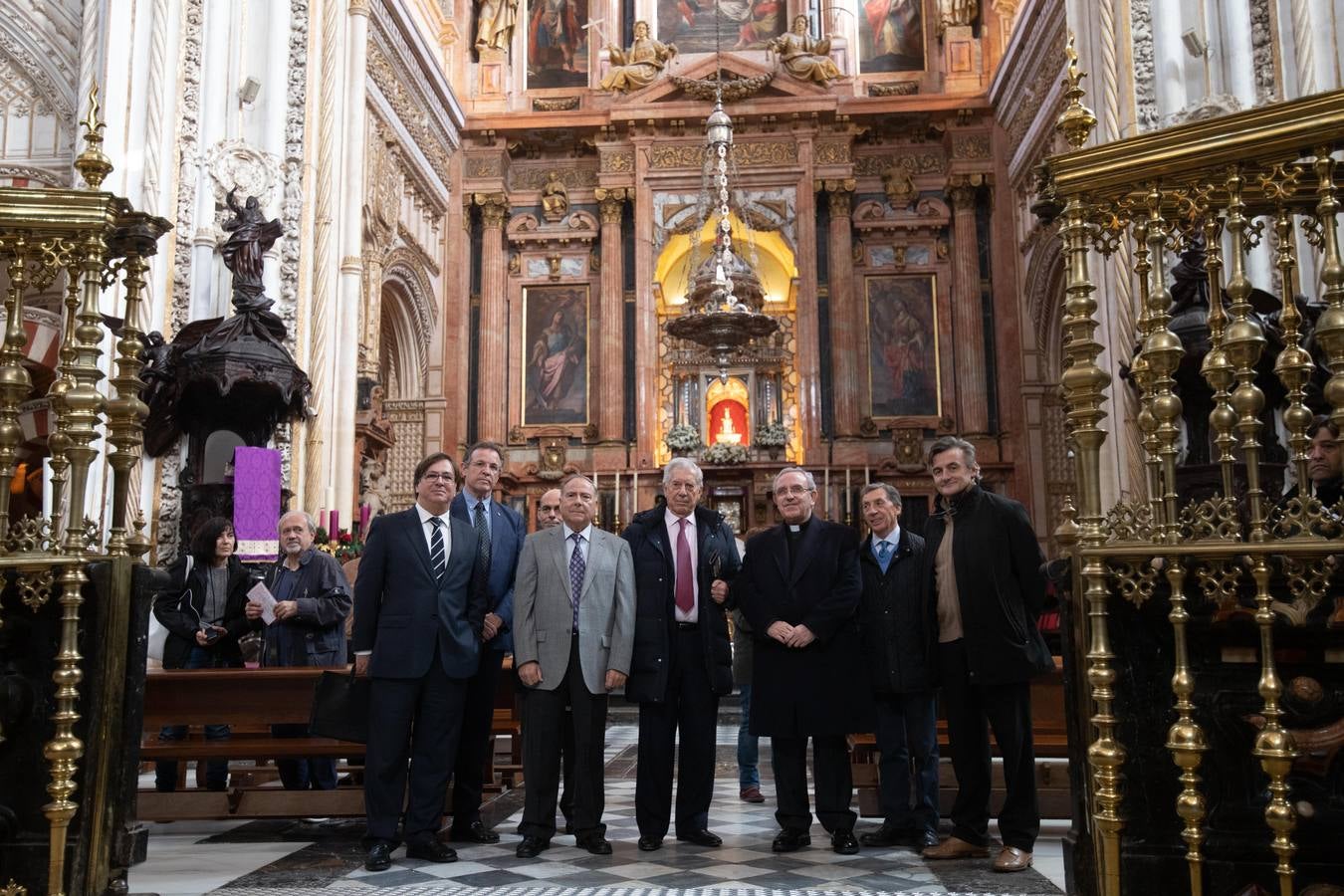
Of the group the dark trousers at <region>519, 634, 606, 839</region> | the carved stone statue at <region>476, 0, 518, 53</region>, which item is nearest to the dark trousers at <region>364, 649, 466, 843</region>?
the dark trousers at <region>519, 634, 606, 839</region>

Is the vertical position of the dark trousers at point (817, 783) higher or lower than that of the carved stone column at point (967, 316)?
lower

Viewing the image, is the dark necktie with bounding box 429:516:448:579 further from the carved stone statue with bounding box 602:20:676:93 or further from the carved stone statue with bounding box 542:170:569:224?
the carved stone statue with bounding box 602:20:676:93

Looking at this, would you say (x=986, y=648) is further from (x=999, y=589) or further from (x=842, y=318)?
(x=842, y=318)

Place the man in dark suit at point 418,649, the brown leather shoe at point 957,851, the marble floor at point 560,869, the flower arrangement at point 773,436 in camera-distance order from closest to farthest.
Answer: the marble floor at point 560,869, the brown leather shoe at point 957,851, the man in dark suit at point 418,649, the flower arrangement at point 773,436

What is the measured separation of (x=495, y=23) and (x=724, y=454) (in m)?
7.71

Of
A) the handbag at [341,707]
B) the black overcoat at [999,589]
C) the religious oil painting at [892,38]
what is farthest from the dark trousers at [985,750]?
the religious oil painting at [892,38]

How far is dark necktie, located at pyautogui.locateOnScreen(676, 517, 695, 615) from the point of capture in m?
4.79

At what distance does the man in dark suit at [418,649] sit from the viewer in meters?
4.40

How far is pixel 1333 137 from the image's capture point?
3178 mm

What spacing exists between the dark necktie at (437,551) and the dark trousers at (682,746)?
992 millimetres

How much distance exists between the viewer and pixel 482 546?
479 centimetres

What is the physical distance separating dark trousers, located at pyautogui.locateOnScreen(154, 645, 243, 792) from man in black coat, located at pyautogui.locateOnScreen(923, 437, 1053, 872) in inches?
127

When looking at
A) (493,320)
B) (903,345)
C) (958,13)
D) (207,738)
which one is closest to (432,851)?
(207,738)

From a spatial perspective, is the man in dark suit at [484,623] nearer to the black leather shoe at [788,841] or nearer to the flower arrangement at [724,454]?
the black leather shoe at [788,841]
